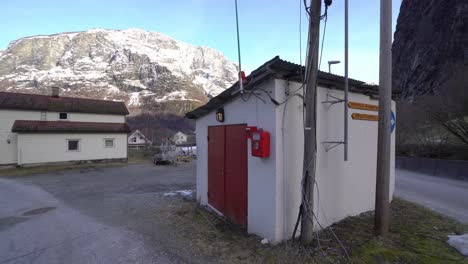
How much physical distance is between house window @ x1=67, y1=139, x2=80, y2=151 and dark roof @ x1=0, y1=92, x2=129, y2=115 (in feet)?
8.57

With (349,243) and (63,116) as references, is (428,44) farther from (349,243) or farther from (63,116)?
(63,116)

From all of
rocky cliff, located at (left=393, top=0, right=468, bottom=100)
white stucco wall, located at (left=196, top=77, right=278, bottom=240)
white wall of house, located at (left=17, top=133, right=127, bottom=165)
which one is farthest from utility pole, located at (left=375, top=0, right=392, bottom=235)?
rocky cliff, located at (left=393, top=0, right=468, bottom=100)

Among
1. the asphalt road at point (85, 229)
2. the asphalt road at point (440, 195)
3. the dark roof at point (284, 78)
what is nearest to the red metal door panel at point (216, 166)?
the dark roof at point (284, 78)

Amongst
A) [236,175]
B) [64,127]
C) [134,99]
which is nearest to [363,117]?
[236,175]

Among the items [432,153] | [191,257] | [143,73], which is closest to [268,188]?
[191,257]

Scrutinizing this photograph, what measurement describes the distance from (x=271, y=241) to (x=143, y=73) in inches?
5611

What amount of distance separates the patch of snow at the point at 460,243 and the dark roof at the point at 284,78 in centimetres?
310

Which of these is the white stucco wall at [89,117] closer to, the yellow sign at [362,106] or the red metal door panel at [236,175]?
the red metal door panel at [236,175]

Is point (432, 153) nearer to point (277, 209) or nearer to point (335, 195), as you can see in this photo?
point (335, 195)

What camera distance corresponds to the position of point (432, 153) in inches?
617

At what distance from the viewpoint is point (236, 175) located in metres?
5.36

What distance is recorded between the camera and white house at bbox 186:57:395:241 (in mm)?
4270

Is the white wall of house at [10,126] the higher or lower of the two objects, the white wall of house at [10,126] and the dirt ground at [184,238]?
the higher

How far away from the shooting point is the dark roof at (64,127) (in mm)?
19438
